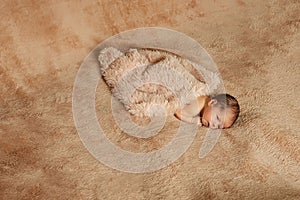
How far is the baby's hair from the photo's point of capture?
1.61 meters

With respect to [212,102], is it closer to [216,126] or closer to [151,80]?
[216,126]

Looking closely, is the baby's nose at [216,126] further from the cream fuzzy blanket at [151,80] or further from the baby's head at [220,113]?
the cream fuzzy blanket at [151,80]

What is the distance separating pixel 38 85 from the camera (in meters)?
1.79

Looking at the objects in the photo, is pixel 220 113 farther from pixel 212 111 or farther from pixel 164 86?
pixel 164 86

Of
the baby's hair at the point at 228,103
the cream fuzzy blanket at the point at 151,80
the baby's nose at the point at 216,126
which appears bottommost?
the baby's nose at the point at 216,126

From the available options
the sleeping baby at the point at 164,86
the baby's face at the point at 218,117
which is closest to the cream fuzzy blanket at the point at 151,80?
the sleeping baby at the point at 164,86

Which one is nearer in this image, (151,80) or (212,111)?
(212,111)

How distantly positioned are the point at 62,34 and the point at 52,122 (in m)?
0.49

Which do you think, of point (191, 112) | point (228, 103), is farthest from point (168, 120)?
point (228, 103)

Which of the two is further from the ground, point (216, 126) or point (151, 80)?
point (151, 80)

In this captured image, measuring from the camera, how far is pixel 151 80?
5.57 ft

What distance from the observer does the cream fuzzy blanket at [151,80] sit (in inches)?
64.4

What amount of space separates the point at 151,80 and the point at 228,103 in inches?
11.5

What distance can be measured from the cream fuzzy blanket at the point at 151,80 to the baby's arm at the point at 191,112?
0.06ft
